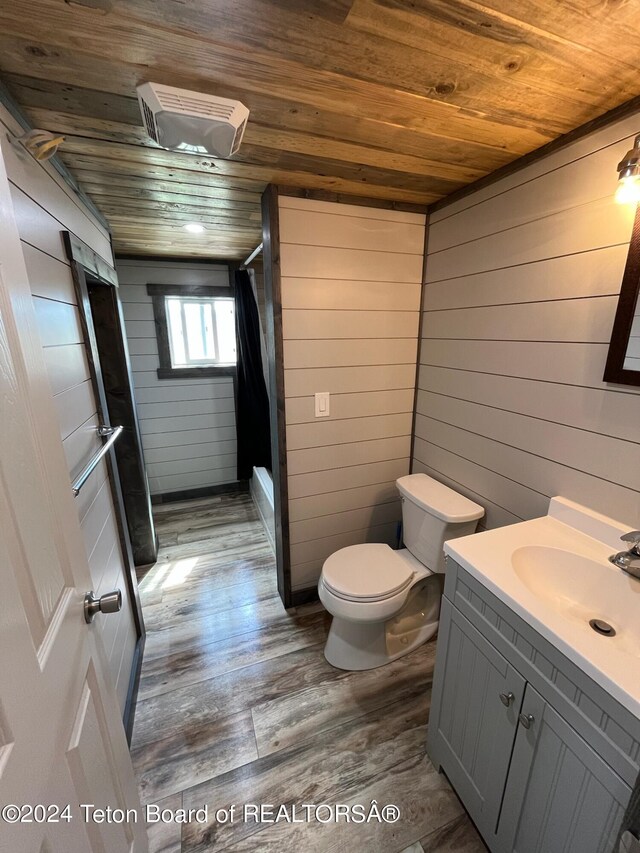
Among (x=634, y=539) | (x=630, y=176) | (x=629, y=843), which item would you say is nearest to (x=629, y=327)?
(x=630, y=176)

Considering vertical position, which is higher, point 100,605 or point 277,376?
point 277,376

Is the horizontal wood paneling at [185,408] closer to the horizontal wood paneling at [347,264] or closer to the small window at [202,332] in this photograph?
the small window at [202,332]

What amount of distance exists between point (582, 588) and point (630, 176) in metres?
1.18

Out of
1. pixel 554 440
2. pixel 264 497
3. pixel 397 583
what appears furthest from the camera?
pixel 264 497

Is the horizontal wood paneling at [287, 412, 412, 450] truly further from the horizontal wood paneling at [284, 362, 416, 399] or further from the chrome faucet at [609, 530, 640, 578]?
the chrome faucet at [609, 530, 640, 578]

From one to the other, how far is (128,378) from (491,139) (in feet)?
7.00

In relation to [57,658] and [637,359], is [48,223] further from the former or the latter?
[637,359]

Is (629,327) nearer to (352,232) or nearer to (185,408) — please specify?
(352,232)

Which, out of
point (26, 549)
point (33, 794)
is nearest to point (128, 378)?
point (26, 549)

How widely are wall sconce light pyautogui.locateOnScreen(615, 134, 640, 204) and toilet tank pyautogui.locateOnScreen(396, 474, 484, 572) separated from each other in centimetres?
120

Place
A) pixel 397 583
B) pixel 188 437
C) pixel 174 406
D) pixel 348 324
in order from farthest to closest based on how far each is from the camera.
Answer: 1. pixel 188 437
2. pixel 174 406
3. pixel 348 324
4. pixel 397 583

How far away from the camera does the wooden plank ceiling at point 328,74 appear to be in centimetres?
71

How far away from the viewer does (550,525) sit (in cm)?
124

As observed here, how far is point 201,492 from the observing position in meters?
3.46
